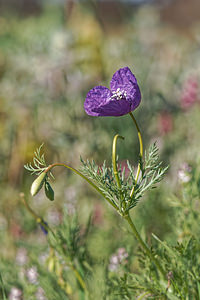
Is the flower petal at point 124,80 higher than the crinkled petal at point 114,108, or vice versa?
the flower petal at point 124,80

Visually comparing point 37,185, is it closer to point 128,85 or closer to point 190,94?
point 128,85

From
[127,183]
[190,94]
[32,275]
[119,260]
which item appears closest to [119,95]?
[127,183]

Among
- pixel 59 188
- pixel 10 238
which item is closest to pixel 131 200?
pixel 10 238

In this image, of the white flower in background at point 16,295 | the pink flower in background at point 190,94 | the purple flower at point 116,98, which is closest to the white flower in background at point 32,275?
the white flower in background at point 16,295

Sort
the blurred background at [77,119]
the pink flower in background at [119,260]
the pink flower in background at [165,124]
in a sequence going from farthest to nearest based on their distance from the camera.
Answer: the pink flower in background at [165,124] → the blurred background at [77,119] → the pink flower in background at [119,260]

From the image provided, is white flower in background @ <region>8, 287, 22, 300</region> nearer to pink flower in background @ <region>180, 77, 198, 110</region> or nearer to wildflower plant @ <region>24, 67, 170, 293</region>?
wildflower plant @ <region>24, 67, 170, 293</region>

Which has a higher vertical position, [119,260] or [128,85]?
[128,85]

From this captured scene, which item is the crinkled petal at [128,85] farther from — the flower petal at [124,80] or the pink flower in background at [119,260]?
the pink flower in background at [119,260]

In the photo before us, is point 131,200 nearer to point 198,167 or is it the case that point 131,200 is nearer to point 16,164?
point 198,167
